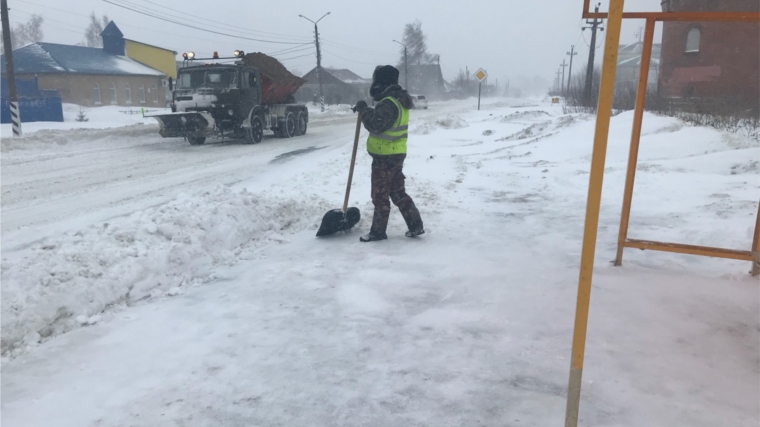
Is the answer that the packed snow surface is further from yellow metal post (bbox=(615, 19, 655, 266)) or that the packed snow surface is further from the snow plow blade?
the snow plow blade

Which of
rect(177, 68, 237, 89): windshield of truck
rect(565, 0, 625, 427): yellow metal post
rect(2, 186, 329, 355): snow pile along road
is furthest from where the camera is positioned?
rect(177, 68, 237, 89): windshield of truck

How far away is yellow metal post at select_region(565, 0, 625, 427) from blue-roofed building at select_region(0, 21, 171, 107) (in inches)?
1722

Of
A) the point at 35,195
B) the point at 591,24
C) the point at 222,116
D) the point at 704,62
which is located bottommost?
the point at 35,195

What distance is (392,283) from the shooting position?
414 centimetres

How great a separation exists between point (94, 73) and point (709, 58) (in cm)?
4170

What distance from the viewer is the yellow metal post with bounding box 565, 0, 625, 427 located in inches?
72.9

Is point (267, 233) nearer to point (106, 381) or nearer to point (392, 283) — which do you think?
point (392, 283)

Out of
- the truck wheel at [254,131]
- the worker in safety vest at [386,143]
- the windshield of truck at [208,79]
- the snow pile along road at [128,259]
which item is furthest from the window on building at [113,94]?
the worker in safety vest at [386,143]

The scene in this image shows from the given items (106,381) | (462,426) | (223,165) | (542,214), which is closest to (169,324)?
(106,381)

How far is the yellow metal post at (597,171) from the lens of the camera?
185 centimetres

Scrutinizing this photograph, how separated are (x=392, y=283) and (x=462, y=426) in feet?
6.02

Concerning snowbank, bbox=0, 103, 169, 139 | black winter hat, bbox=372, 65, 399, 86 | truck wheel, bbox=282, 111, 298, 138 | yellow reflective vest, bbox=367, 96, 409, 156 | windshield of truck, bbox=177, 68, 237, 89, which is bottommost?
snowbank, bbox=0, 103, 169, 139

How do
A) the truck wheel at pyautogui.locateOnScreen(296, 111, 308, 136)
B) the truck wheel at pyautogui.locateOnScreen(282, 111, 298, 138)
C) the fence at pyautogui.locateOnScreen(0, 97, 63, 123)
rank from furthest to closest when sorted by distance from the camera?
the fence at pyautogui.locateOnScreen(0, 97, 63, 123), the truck wheel at pyautogui.locateOnScreen(296, 111, 308, 136), the truck wheel at pyautogui.locateOnScreen(282, 111, 298, 138)

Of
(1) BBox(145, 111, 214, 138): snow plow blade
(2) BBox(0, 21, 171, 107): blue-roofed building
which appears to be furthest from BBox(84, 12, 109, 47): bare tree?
(1) BBox(145, 111, 214, 138): snow plow blade
